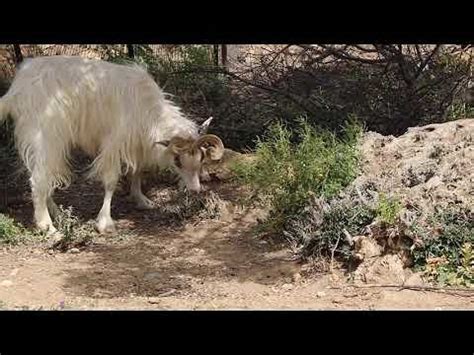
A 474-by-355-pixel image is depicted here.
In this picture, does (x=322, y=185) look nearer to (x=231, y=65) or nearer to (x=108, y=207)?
(x=108, y=207)

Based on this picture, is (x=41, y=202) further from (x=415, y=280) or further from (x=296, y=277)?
(x=415, y=280)

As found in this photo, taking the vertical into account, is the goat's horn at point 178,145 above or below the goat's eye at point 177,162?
above

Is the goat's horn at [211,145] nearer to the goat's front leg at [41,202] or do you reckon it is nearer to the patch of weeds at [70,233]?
the patch of weeds at [70,233]

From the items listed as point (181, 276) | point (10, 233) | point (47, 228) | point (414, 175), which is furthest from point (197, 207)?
point (414, 175)

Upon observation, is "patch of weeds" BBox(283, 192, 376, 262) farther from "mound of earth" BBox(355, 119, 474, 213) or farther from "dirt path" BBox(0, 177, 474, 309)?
"mound of earth" BBox(355, 119, 474, 213)

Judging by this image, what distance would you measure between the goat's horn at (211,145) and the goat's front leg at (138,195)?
1.03 metres

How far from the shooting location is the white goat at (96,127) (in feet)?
26.5

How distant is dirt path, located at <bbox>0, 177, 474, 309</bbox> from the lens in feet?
18.3

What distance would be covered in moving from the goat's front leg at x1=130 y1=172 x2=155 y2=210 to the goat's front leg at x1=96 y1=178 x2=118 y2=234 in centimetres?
58

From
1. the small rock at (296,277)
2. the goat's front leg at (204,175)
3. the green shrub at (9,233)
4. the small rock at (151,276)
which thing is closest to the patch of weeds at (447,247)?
the small rock at (296,277)

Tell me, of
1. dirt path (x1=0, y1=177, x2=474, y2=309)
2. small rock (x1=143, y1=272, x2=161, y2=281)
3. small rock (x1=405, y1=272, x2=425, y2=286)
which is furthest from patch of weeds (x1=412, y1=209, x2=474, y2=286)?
small rock (x1=143, y1=272, x2=161, y2=281)

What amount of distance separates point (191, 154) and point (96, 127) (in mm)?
1106
